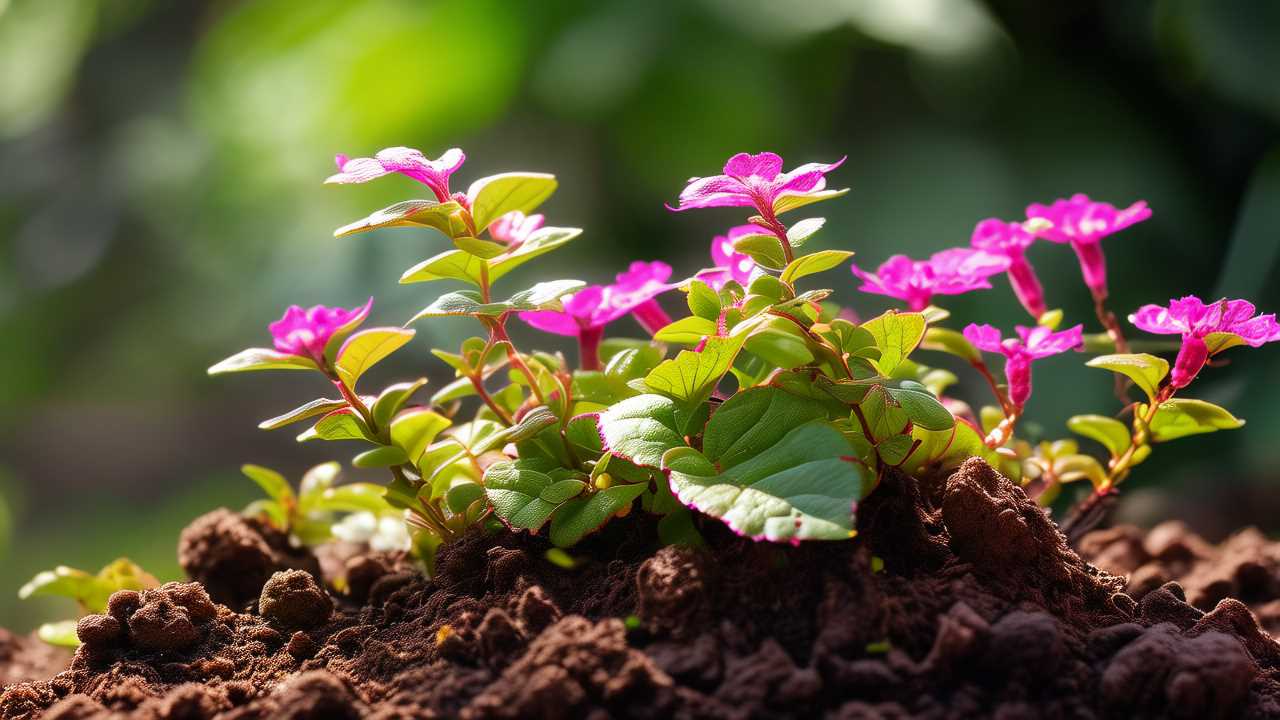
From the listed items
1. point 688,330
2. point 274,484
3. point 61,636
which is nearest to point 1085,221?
point 688,330

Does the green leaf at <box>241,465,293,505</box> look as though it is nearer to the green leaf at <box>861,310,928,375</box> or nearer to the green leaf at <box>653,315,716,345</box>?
the green leaf at <box>653,315,716,345</box>

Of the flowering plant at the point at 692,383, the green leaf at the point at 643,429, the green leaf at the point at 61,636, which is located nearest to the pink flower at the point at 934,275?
the flowering plant at the point at 692,383

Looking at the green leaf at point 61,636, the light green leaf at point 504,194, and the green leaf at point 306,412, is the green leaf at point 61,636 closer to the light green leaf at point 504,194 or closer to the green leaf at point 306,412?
the green leaf at point 306,412

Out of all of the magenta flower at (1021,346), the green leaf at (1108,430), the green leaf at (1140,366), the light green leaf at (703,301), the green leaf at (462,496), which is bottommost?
the green leaf at (1108,430)

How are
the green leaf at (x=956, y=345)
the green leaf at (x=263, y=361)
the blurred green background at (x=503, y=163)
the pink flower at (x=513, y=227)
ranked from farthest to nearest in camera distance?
the blurred green background at (x=503, y=163) → the green leaf at (x=956, y=345) → the pink flower at (x=513, y=227) → the green leaf at (x=263, y=361)

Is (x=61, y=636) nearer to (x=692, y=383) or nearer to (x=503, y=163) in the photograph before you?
(x=692, y=383)

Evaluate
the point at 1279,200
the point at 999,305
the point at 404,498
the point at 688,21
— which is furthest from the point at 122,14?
the point at 1279,200

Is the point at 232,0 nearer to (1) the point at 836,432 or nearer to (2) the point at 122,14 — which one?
(2) the point at 122,14
